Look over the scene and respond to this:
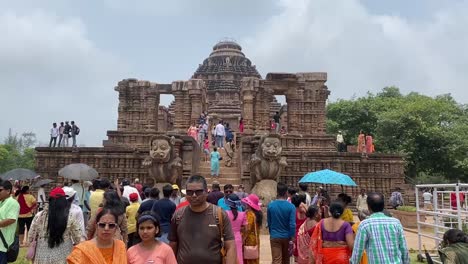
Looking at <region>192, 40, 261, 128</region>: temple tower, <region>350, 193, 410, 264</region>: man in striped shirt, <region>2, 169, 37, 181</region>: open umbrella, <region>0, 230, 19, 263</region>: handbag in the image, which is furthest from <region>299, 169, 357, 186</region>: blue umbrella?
<region>192, 40, 261, 128</region>: temple tower

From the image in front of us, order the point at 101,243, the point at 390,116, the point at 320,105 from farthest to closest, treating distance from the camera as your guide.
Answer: the point at 390,116 < the point at 320,105 < the point at 101,243

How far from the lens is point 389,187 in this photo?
1750cm

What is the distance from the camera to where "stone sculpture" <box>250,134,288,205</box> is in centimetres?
1130

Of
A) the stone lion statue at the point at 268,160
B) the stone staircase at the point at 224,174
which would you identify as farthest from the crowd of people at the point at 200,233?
the stone staircase at the point at 224,174

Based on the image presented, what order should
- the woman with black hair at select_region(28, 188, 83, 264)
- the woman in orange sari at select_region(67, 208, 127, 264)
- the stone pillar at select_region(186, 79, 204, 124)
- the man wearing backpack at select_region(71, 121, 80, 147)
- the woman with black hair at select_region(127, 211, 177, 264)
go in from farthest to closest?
the stone pillar at select_region(186, 79, 204, 124)
the man wearing backpack at select_region(71, 121, 80, 147)
the woman with black hair at select_region(28, 188, 83, 264)
the woman with black hair at select_region(127, 211, 177, 264)
the woman in orange sari at select_region(67, 208, 127, 264)

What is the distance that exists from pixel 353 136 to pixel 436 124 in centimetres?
801

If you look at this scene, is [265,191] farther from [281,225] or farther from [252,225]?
[252,225]

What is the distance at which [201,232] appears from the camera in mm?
3287

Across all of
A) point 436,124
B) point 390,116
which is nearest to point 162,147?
point 390,116

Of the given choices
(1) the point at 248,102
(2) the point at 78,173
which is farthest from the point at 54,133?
(2) the point at 78,173

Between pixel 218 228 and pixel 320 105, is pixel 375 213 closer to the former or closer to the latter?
pixel 218 228

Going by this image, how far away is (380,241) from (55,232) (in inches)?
120

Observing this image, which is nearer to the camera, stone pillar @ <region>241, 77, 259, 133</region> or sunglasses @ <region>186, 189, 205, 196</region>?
sunglasses @ <region>186, 189, 205, 196</region>

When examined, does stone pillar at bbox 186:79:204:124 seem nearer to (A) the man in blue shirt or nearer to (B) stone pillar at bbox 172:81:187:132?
(B) stone pillar at bbox 172:81:187:132
